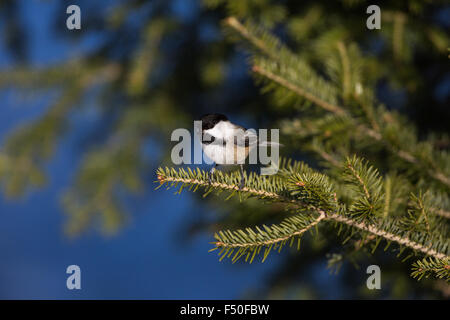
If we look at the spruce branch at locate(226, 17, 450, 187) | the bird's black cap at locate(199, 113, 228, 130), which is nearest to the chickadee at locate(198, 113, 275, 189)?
the bird's black cap at locate(199, 113, 228, 130)

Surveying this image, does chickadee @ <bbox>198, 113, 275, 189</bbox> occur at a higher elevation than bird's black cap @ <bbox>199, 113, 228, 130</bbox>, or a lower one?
lower

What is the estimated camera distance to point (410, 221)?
74 cm

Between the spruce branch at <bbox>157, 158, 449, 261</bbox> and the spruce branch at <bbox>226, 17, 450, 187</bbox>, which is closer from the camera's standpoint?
the spruce branch at <bbox>157, 158, 449, 261</bbox>

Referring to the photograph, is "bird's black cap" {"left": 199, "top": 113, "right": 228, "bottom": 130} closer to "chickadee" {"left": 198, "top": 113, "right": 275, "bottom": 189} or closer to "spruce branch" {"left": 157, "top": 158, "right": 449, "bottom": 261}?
"chickadee" {"left": 198, "top": 113, "right": 275, "bottom": 189}

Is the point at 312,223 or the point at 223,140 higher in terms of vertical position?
the point at 223,140

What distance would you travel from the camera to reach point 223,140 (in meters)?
0.97

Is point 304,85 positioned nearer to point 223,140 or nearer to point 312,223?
point 223,140

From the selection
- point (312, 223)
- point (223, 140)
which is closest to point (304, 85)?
point (223, 140)

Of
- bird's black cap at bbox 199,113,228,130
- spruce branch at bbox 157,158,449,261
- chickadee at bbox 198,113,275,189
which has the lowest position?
spruce branch at bbox 157,158,449,261

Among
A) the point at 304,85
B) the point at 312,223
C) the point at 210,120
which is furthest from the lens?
the point at 304,85

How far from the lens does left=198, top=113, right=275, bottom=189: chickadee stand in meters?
0.96

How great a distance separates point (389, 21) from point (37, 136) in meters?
1.28
